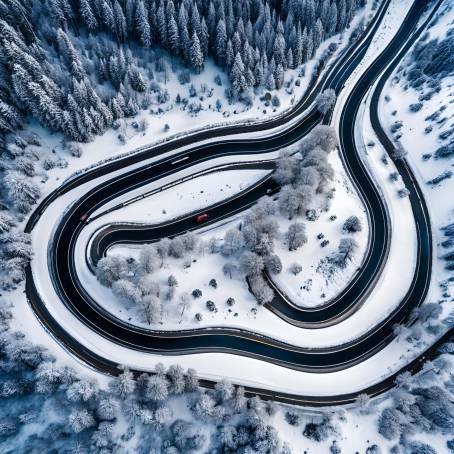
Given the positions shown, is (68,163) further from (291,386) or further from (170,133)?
(291,386)

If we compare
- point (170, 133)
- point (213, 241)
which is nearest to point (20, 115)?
point (170, 133)

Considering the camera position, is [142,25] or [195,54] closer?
[142,25]

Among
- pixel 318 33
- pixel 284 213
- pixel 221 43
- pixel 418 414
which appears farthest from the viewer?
pixel 318 33

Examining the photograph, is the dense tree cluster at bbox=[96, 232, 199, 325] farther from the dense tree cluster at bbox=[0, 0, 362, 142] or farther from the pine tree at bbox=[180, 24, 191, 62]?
the pine tree at bbox=[180, 24, 191, 62]

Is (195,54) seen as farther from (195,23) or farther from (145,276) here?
(145,276)

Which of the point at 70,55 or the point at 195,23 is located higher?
the point at 195,23

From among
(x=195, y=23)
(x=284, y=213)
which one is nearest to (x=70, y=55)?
(x=195, y=23)

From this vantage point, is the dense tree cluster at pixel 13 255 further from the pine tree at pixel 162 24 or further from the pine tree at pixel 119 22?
the pine tree at pixel 162 24
